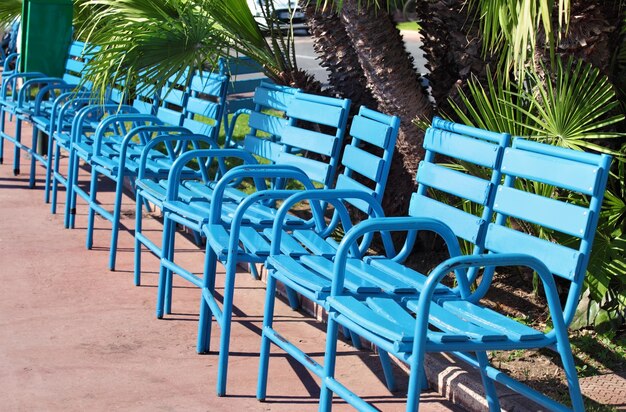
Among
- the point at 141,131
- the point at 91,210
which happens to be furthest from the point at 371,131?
the point at 91,210

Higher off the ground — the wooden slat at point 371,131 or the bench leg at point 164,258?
the wooden slat at point 371,131

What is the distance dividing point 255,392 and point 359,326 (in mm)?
1154

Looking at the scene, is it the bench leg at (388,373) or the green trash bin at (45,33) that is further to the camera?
the green trash bin at (45,33)

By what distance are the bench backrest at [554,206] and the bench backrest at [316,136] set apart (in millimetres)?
1346

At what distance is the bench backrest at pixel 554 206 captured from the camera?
3545mm

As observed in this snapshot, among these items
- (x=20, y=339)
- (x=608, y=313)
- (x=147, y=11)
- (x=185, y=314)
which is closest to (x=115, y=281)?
(x=185, y=314)

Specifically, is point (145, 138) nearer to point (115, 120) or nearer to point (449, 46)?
point (115, 120)

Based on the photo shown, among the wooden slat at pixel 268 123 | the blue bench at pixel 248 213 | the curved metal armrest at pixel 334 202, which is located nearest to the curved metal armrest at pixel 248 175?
the blue bench at pixel 248 213

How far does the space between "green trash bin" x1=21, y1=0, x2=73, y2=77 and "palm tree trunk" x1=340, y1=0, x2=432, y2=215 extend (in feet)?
14.0

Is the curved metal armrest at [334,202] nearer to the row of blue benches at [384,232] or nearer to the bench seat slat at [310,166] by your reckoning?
the row of blue benches at [384,232]

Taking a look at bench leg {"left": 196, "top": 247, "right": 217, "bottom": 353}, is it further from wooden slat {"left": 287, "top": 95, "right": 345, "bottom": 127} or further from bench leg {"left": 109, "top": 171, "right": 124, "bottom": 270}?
bench leg {"left": 109, "top": 171, "right": 124, "bottom": 270}

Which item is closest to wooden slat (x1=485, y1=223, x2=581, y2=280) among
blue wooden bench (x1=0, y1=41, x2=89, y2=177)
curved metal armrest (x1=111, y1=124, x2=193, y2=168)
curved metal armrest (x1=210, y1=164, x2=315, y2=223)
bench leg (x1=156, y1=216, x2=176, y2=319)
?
curved metal armrest (x1=210, y1=164, x2=315, y2=223)

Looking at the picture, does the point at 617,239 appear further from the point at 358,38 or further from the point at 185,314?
the point at 185,314

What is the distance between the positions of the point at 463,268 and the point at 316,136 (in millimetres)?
1890
